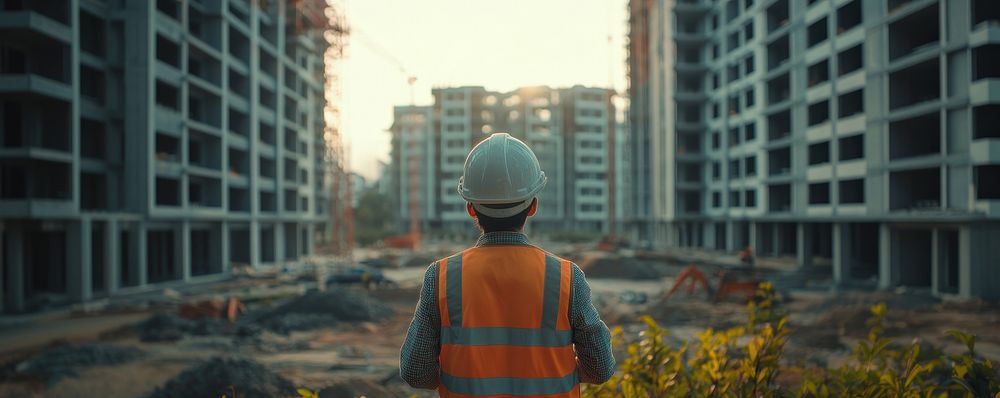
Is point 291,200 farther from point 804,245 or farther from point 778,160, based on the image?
point 804,245

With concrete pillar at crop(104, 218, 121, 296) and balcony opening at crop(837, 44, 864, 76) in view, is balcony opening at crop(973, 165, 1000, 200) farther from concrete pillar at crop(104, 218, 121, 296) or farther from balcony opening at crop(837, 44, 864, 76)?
concrete pillar at crop(104, 218, 121, 296)

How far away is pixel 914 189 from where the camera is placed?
80.9 ft

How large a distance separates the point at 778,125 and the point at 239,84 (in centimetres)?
3383

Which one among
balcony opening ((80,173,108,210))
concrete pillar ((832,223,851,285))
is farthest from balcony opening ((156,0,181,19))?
concrete pillar ((832,223,851,285))

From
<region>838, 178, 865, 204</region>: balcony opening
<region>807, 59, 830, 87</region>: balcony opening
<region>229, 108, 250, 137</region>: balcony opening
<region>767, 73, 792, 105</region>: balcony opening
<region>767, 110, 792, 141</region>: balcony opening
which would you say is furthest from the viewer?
<region>767, 110, 792, 141</region>: balcony opening

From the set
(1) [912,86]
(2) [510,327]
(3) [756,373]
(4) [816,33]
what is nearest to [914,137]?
(1) [912,86]

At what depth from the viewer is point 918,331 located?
16281mm

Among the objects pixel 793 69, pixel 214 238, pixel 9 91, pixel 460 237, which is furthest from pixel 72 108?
pixel 460 237

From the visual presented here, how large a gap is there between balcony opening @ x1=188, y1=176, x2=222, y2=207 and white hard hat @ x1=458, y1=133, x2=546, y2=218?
3476 cm

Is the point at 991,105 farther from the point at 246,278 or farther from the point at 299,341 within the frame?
the point at 246,278

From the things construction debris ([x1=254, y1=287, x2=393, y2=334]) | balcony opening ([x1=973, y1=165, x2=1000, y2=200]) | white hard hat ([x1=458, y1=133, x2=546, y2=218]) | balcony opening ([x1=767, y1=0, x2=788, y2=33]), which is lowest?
construction debris ([x1=254, y1=287, x2=393, y2=334])

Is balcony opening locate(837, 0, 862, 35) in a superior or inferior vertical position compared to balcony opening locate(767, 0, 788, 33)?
inferior

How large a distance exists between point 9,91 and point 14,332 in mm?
8604

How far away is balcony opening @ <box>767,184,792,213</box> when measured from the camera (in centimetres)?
3794
